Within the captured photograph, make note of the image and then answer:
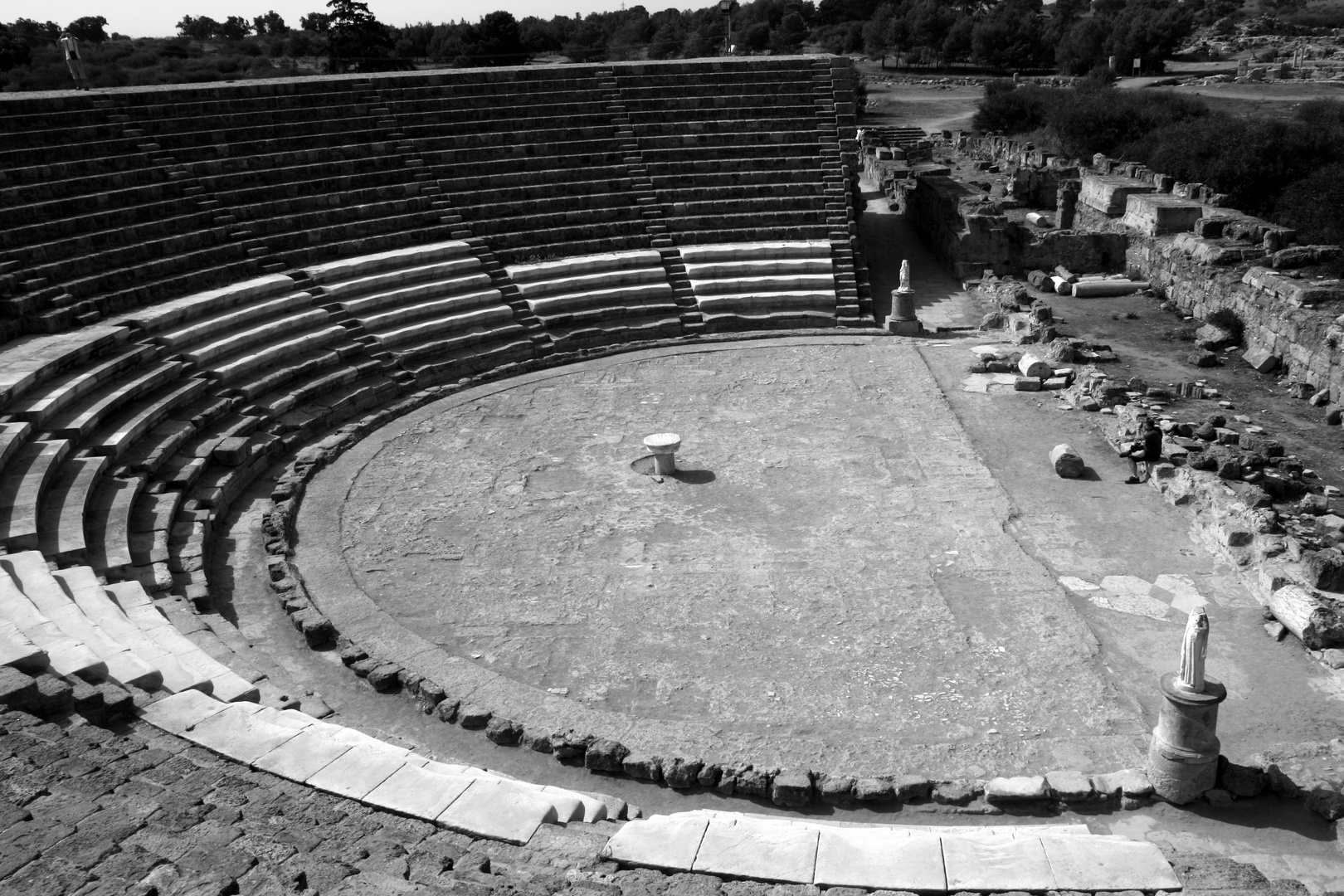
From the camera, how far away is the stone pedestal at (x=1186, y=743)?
8.45 m

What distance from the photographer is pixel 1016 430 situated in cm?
1666

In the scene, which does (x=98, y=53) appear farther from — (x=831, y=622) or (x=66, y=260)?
(x=831, y=622)

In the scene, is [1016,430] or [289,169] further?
[289,169]

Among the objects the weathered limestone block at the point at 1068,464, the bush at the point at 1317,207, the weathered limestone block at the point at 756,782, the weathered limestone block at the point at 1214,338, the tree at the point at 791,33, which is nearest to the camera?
the weathered limestone block at the point at 756,782

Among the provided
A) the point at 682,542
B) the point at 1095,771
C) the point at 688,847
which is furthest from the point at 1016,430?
the point at 688,847

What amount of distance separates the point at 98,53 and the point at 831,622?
57.7m

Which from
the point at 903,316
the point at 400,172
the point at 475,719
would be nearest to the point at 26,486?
the point at 475,719

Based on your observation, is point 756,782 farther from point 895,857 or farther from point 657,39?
point 657,39

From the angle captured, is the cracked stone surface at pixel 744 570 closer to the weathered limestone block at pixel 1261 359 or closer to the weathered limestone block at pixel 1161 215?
the weathered limestone block at pixel 1261 359

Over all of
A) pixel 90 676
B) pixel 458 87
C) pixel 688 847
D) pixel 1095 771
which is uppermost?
pixel 458 87

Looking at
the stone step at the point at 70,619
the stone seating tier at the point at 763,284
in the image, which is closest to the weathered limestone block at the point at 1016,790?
the stone step at the point at 70,619

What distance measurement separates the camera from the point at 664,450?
15.3 m

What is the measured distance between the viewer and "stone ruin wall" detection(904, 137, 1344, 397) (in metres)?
18.4

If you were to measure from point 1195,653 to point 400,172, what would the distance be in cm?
2002
